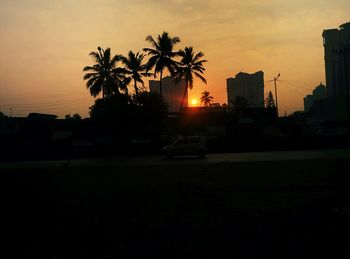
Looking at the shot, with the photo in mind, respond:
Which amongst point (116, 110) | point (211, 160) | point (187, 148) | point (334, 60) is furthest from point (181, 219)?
point (334, 60)

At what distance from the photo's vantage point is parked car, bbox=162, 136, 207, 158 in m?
34.3

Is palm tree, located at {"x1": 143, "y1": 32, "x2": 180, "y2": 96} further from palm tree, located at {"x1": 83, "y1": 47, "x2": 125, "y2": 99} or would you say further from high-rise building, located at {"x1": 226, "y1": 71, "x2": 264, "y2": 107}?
high-rise building, located at {"x1": 226, "y1": 71, "x2": 264, "y2": 107}

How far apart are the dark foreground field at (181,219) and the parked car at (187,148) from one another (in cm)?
1781

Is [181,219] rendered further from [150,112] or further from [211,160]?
[150,112]

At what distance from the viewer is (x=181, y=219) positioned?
9.20 metres

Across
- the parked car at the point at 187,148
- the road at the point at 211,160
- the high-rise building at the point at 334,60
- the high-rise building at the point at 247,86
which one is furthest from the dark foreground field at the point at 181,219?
the high-rise building at the point at 247,86

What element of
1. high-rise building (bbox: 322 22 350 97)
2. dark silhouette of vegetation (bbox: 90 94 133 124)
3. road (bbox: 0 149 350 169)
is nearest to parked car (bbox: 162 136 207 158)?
road (bbox: 0 149 350 169)

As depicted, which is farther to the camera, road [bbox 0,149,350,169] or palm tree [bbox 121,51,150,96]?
palm tree [bbox 121,51,150,96]

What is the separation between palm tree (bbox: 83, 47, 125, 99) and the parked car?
22404 millimetres

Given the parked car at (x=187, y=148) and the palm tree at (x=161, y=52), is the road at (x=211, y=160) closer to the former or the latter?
the parked car at (x=187, y=148)

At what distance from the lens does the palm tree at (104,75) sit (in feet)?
178

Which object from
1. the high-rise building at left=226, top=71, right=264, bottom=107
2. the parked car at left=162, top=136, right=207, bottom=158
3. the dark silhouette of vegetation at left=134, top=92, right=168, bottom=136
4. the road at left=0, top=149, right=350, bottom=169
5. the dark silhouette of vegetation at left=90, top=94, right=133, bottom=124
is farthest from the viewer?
the high-rise building at left=226, top=71, right=264, bottom=107

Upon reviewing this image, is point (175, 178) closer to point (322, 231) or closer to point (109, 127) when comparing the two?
point (322, 231)

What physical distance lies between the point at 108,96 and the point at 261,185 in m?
41.8
